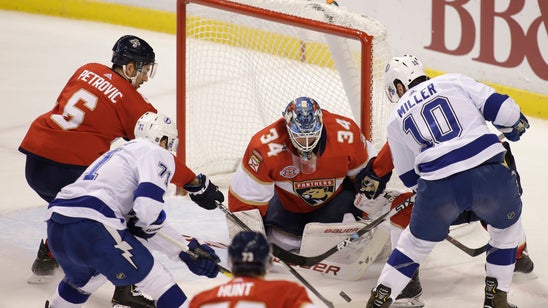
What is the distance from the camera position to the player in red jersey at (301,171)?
4852mm

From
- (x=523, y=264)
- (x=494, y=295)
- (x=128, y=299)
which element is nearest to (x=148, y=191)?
(x=128, y=299)

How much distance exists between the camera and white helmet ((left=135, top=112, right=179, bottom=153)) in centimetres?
430

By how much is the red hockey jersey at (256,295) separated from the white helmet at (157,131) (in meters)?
1.29

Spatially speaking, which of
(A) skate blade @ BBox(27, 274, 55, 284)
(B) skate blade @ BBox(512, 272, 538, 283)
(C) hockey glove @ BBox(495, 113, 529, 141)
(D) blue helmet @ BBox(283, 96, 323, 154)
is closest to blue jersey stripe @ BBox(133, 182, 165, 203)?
(D) blue helmet @ BBox(283, 96, 323, 154)

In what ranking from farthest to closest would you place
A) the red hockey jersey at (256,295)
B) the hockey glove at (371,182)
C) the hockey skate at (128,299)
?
the hockey glove at (371,182), the hockey skate at (128,299), the red hockey jersey at (256,295)

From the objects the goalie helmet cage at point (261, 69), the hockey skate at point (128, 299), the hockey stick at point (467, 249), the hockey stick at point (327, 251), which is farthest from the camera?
the goalie helmet cage at point (261, 69)

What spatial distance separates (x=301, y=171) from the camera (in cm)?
489

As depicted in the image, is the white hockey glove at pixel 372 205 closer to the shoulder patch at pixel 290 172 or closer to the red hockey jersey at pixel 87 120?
the shoulder patch at pixel 290 172

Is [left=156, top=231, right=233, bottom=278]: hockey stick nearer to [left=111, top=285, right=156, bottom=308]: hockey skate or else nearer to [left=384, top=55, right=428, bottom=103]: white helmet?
[left=111, top=285, right=156, bottom=308]: hockey skate

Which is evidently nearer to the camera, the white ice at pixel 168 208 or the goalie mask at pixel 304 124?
the goalie mask at pixel 304 124

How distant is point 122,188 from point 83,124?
0.83 m

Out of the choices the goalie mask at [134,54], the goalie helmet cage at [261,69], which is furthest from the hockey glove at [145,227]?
the goalie helmet cage at [261,69]

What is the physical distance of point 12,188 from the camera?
244 inches

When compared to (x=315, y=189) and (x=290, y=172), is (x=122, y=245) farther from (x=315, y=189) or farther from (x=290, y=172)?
(x=315, y=189)
